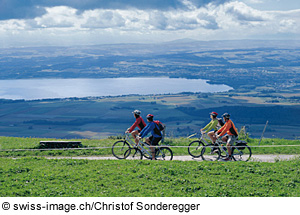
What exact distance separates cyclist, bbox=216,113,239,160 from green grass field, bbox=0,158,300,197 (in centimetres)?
163

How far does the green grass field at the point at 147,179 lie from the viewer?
460 inches

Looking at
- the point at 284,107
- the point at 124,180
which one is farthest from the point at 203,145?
the point at 284,107

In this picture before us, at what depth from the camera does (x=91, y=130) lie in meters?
141

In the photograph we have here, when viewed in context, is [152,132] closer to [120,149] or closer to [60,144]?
[120,149]

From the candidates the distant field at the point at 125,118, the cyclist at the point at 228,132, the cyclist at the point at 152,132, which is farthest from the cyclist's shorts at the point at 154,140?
the distant field at the point at 125,118

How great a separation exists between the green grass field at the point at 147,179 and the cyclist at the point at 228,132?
1.63m

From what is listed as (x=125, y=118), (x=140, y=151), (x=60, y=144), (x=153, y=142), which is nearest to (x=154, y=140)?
(x=153, y=142)

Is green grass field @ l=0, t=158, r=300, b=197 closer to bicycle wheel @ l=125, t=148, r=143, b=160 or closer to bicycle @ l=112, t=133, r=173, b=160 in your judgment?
bicycle @ l=112, t=133, r=173, b=160

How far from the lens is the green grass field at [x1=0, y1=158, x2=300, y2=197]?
11.7m

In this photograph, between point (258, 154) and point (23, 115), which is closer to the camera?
point (258, 154)

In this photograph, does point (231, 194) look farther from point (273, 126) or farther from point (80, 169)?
point (273, 126)

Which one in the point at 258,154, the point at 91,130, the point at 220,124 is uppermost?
the point at 220,124
